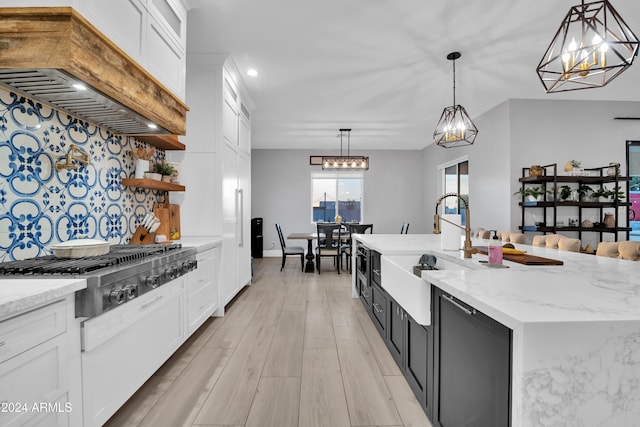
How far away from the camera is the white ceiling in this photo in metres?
2.62

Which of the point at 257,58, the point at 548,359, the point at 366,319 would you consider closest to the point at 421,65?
the point at 257,58

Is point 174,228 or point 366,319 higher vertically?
point 174,228

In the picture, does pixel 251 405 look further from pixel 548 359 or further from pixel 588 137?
pixel 588 137

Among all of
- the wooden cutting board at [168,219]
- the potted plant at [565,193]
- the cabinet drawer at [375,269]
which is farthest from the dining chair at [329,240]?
the potted plant at [565,193]

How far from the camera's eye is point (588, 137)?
4.76 m

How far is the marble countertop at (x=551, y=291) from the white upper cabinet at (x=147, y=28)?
6.77 feet

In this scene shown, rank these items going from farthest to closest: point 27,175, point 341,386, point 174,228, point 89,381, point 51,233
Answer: point 174,228 → point 341,386 → point 51,233 → point 27,175 → point 89,381

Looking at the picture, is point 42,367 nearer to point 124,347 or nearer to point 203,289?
point 124,347

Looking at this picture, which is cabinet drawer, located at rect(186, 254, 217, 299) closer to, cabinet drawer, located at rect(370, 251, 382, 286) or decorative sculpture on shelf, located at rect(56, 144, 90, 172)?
decorative sculpture on shelf, located at rect(56, 144, 90, 172)

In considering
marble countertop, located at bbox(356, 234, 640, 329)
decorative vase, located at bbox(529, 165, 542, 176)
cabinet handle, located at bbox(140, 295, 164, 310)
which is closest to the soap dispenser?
marble countertop, located at bbox(356, 234, 640, 329)

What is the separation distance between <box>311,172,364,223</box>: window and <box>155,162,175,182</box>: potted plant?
5556 millimetres

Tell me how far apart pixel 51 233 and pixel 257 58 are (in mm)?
2679

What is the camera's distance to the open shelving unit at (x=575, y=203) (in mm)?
4336

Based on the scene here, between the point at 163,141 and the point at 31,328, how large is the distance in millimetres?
2145
